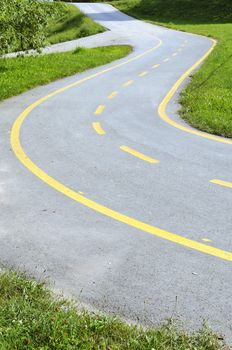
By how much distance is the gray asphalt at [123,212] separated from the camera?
5590mm

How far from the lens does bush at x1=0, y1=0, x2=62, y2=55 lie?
933 inches

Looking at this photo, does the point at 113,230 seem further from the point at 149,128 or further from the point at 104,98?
the point at 104,98

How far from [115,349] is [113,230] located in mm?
2943

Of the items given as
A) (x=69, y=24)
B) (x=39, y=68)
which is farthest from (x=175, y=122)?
(x=69, y=24)

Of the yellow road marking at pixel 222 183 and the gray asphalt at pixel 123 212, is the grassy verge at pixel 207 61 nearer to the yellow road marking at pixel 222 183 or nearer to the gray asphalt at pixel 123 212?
the gray asphalt at pixel 123 212

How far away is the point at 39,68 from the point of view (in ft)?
80.2

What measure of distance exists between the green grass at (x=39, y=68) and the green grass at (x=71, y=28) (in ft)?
61.8

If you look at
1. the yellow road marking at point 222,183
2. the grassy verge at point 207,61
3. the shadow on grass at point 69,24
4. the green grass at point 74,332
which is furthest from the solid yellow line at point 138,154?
the shadow on grass at point 69,24

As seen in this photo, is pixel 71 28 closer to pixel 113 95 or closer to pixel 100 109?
pixel 113 95

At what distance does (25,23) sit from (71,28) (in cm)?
3209

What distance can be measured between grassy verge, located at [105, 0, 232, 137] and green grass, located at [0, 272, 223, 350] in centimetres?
862

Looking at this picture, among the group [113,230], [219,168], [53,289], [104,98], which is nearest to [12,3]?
[104,98]

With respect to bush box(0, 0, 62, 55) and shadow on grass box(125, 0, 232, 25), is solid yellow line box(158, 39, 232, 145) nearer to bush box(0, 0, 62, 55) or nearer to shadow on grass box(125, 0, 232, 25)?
bush box(0, 0, 62, 55)

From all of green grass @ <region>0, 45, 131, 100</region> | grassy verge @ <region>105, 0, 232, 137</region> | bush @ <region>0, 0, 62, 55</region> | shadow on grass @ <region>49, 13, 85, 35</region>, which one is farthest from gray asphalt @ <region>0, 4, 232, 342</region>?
shadow on grass @ <region>49, 13, 85, 35</region>
